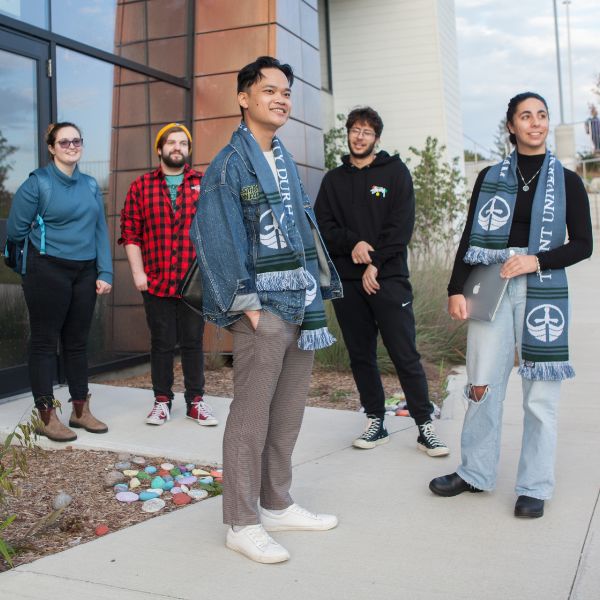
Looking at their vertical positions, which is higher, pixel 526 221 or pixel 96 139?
pixel 96 139

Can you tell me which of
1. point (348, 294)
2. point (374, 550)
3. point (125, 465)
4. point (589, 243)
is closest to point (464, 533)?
point (374, 550)

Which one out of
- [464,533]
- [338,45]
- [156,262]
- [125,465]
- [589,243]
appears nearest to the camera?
[464,533]

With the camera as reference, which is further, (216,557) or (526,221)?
(526,221)

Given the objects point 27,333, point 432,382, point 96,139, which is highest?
point 96,139

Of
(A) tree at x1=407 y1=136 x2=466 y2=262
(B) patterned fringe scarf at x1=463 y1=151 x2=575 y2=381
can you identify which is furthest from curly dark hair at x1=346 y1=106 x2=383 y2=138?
(A) tree at x1=407 y1=136 x2=466 y2=262

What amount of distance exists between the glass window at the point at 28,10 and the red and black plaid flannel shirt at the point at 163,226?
183cm

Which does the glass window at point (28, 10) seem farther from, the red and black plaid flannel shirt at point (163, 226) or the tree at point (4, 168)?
the red and black plaid flannel shirt at point (163, 226)

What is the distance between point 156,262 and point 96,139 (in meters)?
2.22

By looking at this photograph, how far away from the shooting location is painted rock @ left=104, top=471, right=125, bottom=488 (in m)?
4.47

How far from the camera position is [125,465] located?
4734 millimetres

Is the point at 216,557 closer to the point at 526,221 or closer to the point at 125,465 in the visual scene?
the point at 125,465

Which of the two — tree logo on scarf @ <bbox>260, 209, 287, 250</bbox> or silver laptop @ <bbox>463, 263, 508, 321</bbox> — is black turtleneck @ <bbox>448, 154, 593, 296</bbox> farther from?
tree logo on scarf @ <bbox>260, 209, 287, 250</bbox>

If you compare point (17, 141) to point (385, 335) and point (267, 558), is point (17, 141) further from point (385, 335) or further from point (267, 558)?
point (267, 558)

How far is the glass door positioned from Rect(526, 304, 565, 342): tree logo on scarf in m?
3.92
